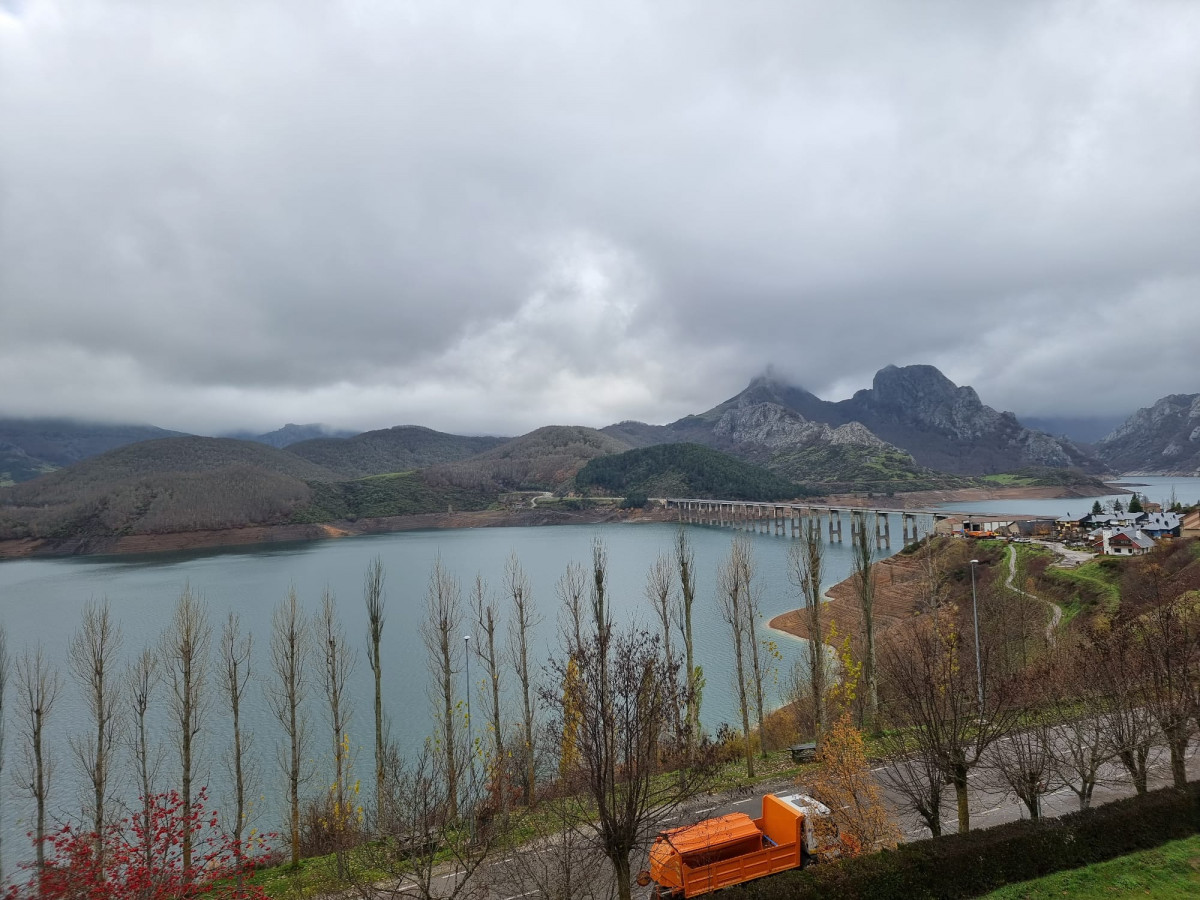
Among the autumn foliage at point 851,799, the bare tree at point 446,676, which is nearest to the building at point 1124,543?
the autumn foliage at point 851,799

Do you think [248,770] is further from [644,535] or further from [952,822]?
[644,535]

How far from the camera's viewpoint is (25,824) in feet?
75.8

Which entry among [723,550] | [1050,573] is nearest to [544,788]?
[1050,573]

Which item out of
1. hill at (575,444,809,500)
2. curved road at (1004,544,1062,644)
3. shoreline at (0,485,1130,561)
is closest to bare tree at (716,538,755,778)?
curved road at (1004,544,1062,644)

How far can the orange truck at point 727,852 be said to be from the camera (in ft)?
40.2

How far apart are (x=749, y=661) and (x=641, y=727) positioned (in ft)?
97.9

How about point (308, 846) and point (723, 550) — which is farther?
point (723, 550)

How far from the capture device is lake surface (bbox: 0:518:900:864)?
29.1 metres

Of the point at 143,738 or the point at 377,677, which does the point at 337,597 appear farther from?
the point at 377,677

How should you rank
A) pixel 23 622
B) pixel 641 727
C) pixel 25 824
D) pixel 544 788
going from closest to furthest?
pixel 641 727 → pixel 25 824 → pixel 544 788 → pixel 23 622

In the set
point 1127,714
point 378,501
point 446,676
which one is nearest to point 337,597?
point 446,676

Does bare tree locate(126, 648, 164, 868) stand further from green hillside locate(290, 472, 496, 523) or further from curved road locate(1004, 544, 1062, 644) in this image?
green hillside locate(290, 472, 496, 523)

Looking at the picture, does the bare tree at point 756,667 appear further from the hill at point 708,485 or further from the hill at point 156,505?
the hill at point 156,505

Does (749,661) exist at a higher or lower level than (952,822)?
lower
